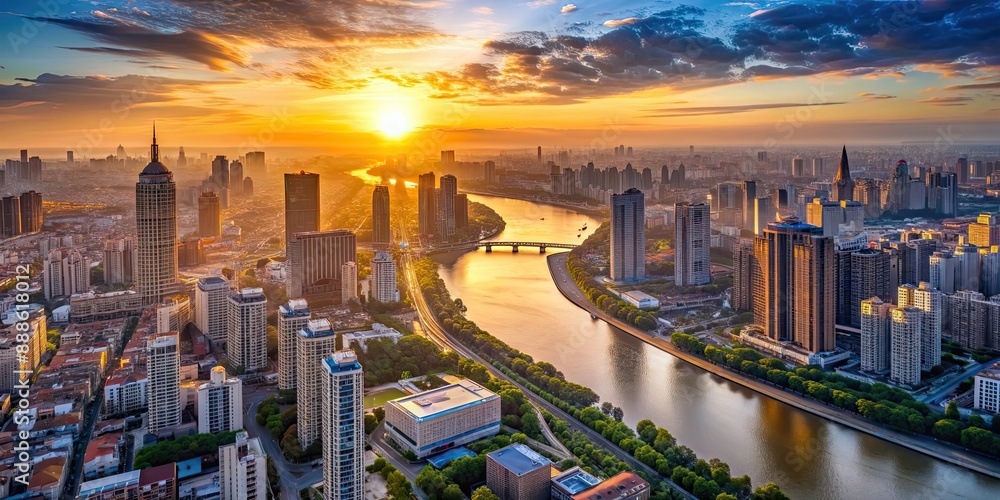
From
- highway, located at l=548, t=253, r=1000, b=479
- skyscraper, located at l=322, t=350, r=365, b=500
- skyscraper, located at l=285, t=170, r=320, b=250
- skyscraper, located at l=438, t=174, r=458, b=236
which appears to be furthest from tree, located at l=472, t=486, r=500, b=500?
skyscraper, located at l=438, t=174, r=458, b=236

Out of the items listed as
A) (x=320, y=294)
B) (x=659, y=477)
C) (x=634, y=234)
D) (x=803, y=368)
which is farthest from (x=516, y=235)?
(x=659, y=477)

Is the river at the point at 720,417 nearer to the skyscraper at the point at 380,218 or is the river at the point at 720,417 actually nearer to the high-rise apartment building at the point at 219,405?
the high-rise apartment building at the point at 219,405

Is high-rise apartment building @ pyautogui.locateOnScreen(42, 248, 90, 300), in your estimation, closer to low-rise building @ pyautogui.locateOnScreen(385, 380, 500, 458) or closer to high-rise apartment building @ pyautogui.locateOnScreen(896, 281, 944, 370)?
low-rise building @ pyautogui.locateOnScreen(385, 380, 500, 458)

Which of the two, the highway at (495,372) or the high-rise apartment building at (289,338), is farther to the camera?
the high-rise apartment building at (289,338)

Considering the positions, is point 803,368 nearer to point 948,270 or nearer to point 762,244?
point 762,244

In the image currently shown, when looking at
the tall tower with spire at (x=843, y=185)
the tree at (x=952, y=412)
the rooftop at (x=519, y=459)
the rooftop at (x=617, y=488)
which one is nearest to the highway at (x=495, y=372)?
the rooftop at (x=617, y=488)

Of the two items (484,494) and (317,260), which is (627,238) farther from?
(484,494)

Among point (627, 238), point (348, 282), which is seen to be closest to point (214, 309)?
point (348, 282)

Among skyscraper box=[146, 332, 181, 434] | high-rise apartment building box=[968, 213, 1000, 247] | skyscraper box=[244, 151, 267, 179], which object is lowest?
skyscraper box=[146, 332, 181, 434]
